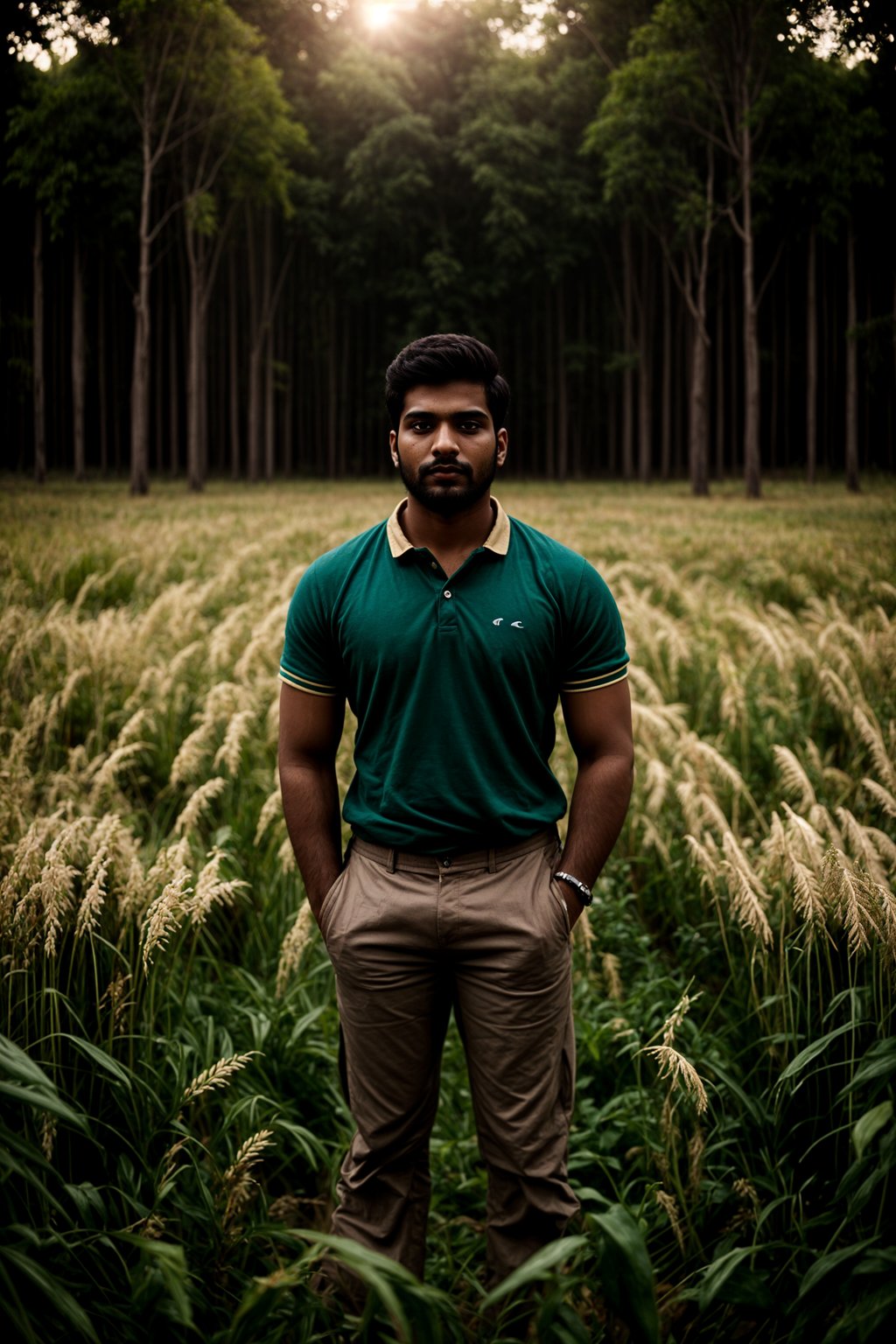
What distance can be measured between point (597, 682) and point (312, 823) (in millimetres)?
805

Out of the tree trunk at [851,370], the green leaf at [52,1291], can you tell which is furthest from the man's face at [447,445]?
the tree trunk at [851,370]

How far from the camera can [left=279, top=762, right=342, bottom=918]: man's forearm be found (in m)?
2.50

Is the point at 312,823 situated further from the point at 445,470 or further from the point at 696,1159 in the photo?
the point at 696,1159

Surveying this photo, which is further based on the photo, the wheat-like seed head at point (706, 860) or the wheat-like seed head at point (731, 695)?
the wheat-like seed head at point (731, 695)

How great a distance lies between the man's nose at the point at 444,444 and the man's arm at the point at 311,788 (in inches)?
26.7

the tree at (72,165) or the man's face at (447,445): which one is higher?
the tree at (72,165)

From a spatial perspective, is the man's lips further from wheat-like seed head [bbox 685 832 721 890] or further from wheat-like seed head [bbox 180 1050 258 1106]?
wheat-like seed head [bbox 180 1050 258 1106]

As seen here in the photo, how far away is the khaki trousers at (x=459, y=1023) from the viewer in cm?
229

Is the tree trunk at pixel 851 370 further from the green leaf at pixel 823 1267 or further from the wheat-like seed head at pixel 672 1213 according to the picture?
the green leaf at pixel 823 1267

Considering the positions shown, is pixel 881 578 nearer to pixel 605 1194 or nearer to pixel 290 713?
pixel 605 1194

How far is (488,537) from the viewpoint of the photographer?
7.89 feet

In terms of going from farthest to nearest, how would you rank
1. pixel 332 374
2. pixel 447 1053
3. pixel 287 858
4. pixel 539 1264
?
pixel 332 374, pixel 287 858, pixel 447 1053, pixel 539 1264

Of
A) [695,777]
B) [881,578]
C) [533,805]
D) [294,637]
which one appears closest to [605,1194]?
[533,805]

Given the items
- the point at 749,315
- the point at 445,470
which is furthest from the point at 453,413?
the point at 749,315
